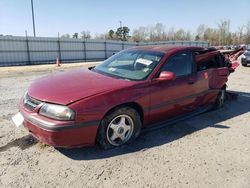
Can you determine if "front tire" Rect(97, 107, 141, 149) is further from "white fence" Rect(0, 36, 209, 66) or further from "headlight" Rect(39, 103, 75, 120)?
"white fence" Rect(0, 36, 209, 66)

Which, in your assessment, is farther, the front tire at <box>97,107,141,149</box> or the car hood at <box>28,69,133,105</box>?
the front tire at <box>97,107,141,149</box>

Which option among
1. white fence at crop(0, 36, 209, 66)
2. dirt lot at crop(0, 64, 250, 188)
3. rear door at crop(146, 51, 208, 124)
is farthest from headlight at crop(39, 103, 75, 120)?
white fence at crop(0, 36, 209, 66)

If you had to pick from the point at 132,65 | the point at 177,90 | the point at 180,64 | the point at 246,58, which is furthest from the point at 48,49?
the point at 177,90

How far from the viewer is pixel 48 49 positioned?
86.9 feet

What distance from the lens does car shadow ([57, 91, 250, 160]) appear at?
3471 millimetres

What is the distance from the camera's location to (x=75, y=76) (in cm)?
410

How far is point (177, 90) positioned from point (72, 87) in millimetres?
1857

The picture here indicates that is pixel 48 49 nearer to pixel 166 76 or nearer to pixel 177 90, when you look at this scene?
pixel 177 90

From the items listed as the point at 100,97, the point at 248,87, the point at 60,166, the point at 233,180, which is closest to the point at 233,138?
the point at 233,180

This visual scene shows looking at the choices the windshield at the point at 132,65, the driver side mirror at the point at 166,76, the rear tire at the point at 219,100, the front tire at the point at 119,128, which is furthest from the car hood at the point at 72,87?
the rear tire at the point at 219,100

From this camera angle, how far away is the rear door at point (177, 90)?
3.94 metres

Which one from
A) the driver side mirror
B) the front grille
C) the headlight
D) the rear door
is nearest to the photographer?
the headlight

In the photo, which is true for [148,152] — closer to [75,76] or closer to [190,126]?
[190,126]

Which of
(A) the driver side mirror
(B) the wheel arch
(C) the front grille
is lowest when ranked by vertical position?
(B) the wheel arch
